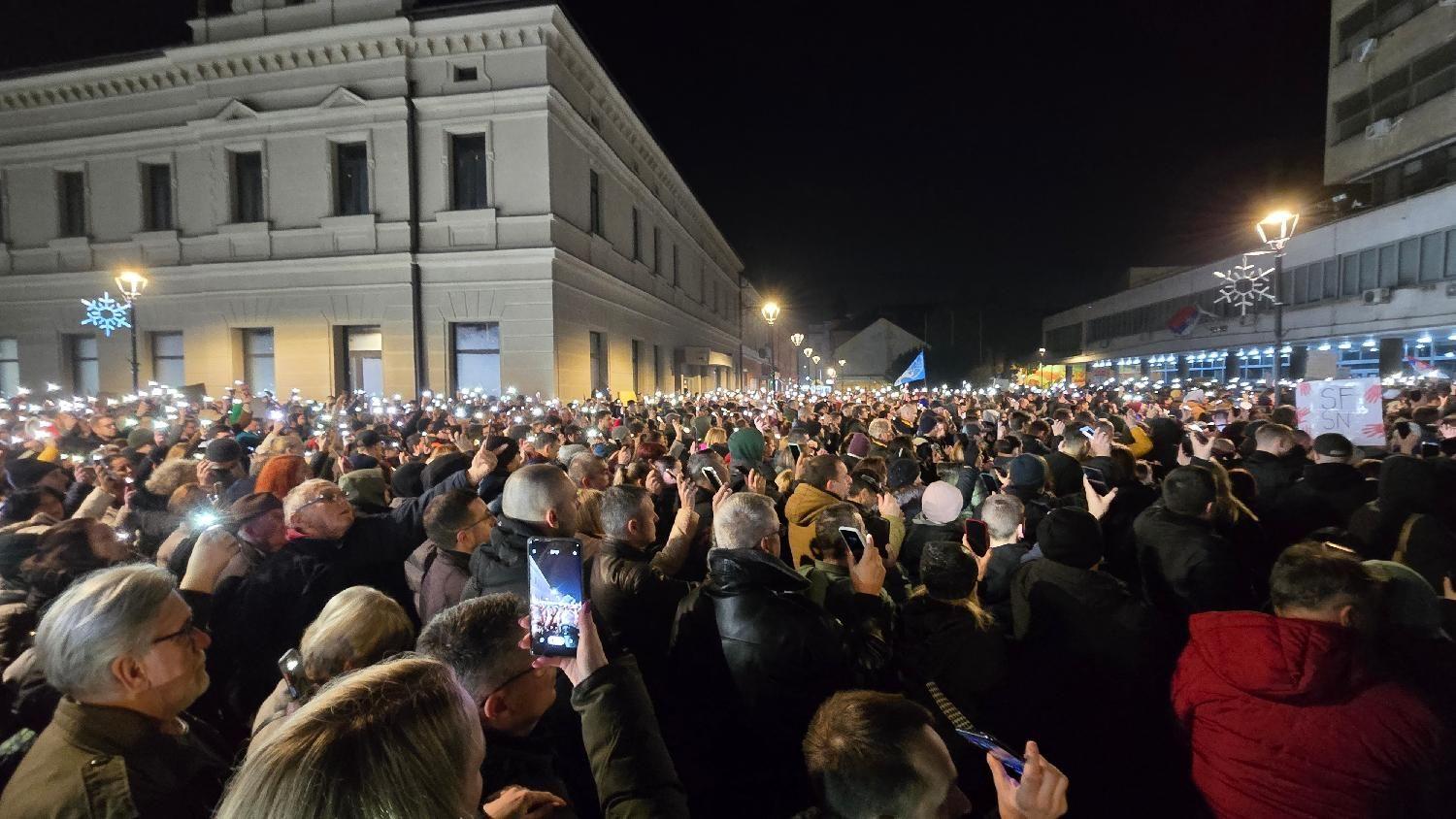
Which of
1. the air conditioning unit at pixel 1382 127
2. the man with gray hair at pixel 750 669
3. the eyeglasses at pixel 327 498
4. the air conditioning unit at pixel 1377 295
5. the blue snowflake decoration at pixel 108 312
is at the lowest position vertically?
→ the man with gray hair at pixel 750 669

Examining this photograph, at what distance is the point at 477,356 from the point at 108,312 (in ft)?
42.2

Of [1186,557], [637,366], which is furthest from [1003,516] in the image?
[637,366]

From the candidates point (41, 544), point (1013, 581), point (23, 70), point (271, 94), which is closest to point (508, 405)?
point (271, 94)

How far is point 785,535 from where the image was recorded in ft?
19.5

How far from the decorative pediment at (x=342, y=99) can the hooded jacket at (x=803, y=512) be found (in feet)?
69.0

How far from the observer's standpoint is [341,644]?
2143 millimetres

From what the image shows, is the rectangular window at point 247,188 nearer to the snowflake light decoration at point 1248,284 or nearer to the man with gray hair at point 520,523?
the man with gray hair at point 520,523

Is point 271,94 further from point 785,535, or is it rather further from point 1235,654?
point 1235,654

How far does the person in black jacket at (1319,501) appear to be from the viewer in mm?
4973

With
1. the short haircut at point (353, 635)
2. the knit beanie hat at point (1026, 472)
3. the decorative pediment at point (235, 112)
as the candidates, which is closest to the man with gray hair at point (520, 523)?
the short haircut at point (353, 635)

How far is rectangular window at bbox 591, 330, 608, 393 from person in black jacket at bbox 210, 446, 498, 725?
19.1m

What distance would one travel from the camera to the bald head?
338cm

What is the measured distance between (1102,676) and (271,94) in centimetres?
2577

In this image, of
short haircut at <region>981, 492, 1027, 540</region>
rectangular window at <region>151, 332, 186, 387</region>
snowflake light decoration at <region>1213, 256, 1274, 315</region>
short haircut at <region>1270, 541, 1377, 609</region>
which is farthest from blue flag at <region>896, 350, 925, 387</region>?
rectangular window at <region>151, 332, 186, 387</region>
